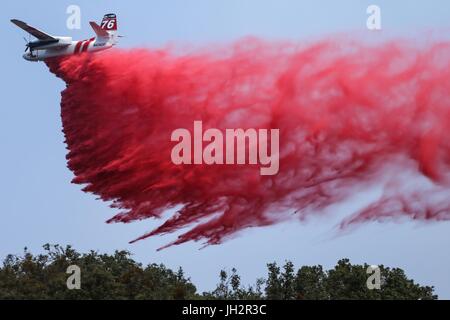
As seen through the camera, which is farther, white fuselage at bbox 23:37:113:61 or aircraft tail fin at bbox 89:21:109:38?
white fuselage at bbox 23:37:113:61

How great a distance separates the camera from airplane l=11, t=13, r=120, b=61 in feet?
253

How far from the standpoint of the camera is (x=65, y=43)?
7850 centimetres

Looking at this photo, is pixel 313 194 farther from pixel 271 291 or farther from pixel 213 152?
pixel 271 291

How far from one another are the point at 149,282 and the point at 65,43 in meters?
14.4

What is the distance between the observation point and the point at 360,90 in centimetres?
7181

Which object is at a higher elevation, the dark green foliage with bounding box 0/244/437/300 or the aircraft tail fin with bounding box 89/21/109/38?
the aircraft tail fin with bounding box 89/21/109/38

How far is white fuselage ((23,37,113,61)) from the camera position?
253 ft

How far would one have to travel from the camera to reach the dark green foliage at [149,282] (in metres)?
77.6

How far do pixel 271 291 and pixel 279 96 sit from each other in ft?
51.1

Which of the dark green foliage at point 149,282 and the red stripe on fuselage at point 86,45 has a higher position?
the red stripe on fuselage at point 86,45

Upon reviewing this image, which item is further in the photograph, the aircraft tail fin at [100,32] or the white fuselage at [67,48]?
the white fuselage at [67,48]

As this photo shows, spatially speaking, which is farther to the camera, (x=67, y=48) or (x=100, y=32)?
(x=67, y=48)

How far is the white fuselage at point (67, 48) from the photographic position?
7719 centimetres

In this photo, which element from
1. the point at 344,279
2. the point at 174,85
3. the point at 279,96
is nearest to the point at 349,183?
the point at 279,96
